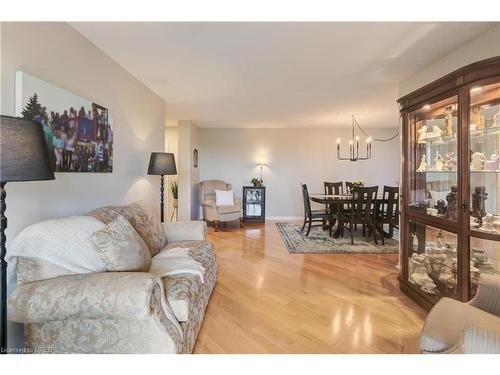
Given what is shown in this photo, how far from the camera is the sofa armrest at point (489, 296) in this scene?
1335 millimetres

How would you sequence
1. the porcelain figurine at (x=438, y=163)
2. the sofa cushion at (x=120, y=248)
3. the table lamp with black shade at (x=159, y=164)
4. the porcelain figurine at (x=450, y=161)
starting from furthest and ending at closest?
the table lamp with black shade at (x=159, y=164), the porcelain figurine at (x=438, y=163), the porcelain figurine at (x=450, y=161), the sofa cushion at (x=120, y=248)

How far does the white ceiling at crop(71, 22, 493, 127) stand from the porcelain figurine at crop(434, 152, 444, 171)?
3.07 feet

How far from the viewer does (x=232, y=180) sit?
6152mm

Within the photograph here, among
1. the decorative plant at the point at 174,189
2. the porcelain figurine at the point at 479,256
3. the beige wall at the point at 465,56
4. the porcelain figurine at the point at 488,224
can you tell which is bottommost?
the porcelain figurine at the point at 479,256

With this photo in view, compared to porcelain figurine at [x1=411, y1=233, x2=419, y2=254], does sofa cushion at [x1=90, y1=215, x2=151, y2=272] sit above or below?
above

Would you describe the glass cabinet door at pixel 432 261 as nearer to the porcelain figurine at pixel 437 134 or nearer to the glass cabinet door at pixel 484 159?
the glass cabinet door at pixel 484 159

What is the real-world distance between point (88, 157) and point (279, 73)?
6.76 ft

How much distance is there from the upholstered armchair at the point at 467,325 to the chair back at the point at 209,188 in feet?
14.7

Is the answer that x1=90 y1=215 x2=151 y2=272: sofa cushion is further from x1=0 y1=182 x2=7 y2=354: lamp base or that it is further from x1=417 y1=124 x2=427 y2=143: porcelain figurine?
x1=417 y1=124 x2=427 y2=143: porcelain figurine

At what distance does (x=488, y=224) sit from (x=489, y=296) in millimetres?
614

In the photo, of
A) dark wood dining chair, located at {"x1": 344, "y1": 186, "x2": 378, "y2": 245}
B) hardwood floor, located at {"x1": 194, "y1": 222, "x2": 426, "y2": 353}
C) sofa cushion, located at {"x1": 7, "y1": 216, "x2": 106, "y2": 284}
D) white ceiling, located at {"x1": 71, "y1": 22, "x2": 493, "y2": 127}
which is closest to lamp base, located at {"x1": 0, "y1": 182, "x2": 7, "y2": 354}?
sofa cushion, located at {"x1": 7, "y1": 216, "x2": 106, "y2": 284}

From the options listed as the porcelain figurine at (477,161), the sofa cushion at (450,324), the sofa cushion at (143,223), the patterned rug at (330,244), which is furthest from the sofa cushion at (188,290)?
the porcelain figurine at (477,161)

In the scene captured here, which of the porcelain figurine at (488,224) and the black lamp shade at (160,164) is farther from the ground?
the black lamp shade at (160,164)

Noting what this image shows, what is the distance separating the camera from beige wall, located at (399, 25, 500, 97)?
1.75 m
